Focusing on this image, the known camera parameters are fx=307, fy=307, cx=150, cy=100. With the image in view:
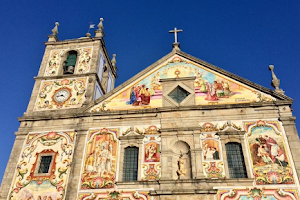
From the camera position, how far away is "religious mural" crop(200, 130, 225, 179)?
13.6 metres

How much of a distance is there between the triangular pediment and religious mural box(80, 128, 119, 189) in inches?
64.8

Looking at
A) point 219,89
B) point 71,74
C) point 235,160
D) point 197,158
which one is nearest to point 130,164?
point 197,158

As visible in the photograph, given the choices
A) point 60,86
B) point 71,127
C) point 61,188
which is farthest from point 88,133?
point 60,86

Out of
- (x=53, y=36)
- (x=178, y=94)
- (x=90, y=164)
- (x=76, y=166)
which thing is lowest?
(x=76, y=166)

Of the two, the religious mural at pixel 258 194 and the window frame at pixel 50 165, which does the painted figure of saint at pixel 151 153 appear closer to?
the religious mural at pixel 258 194

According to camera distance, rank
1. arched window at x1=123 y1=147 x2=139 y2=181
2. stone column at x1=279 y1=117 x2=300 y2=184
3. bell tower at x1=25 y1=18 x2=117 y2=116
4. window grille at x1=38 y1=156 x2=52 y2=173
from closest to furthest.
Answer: stone column at x1=279 y1=117 x2=300 y2=184 → arched window at x1=123 y1=147 x2=139 y2=181 → window grille at x1=38 y1=156 x2=52 y2=173 → bell tower at x1=25 y1=18 x2=117 y2=116

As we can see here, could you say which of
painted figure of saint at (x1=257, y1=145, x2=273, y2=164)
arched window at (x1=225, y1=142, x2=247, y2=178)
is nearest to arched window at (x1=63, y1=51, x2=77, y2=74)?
arched window at (x1=225, y1=142, x2=247, y2=178)

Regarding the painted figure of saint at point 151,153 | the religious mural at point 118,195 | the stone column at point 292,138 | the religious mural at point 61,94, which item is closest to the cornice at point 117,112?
the religious mural at point 61,94

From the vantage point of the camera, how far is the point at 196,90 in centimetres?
1645

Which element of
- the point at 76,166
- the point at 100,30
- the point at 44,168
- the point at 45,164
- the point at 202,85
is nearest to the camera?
the point at 76,166

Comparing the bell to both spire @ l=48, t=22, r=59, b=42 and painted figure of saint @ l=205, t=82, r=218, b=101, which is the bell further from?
painted figure of saint @ l=205, t=82, r=218, b=101

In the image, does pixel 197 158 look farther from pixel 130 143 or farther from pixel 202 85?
pixel 202 85

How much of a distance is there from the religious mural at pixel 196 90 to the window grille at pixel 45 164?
3376 millimetres

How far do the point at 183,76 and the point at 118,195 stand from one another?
7.34 meters
